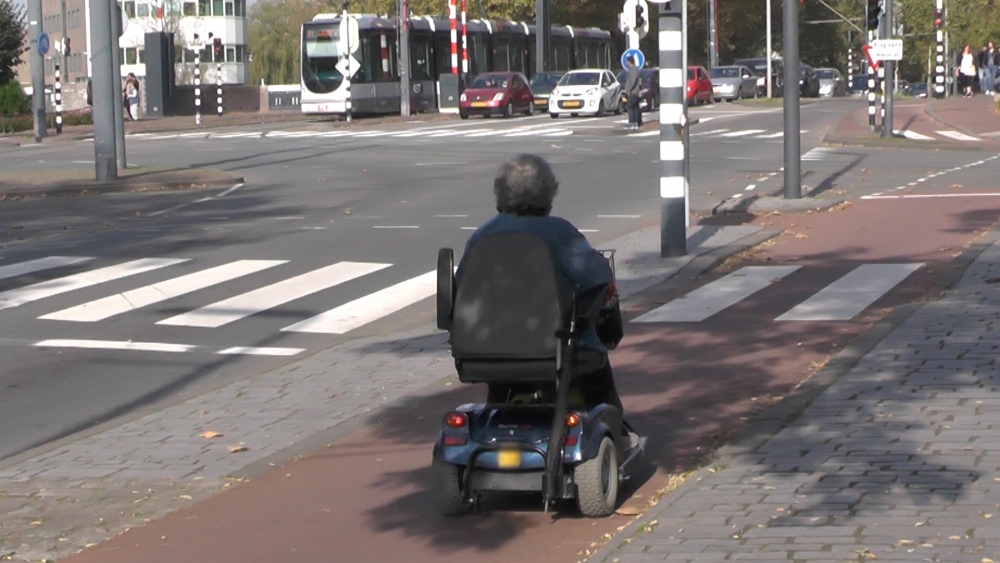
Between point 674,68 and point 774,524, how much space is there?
8817 mm

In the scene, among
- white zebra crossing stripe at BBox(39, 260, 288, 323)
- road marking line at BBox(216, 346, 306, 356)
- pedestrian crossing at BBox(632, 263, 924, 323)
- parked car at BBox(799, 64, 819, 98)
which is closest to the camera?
road marking line at BBox(216, 346, 306, 356)

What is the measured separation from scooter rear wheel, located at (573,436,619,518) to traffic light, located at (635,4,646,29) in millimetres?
16713

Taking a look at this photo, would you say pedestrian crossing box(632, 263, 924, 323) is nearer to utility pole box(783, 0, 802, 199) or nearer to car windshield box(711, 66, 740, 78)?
utility pole box(783, 0, 802, 199)

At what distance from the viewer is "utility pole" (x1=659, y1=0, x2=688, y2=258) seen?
542 inches

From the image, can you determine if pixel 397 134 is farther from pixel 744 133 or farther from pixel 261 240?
pixel 261 240

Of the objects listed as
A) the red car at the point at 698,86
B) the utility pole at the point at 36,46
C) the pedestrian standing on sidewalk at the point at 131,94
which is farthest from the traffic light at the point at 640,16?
the pedestrian standing on sidewalk at the point at 131,94

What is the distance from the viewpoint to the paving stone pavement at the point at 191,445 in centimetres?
Answer: 632

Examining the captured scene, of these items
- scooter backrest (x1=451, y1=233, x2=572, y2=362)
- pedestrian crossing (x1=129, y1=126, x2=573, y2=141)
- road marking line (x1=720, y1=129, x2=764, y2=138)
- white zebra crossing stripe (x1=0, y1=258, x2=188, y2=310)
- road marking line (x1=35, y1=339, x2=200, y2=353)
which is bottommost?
road marking line (x1=35, y1=339, x2=200, y2=353)

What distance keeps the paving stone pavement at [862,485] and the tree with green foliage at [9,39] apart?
183 feet

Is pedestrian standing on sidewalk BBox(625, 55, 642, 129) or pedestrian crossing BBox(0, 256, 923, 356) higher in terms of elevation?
pedestrian standing on sidewalk BBox(625, 55, 642, 129)

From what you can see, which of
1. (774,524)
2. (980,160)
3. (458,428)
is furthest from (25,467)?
(980,160)

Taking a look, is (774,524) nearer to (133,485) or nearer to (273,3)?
(133,485)

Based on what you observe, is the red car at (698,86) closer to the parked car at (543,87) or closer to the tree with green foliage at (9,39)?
the parked car at (543,87)

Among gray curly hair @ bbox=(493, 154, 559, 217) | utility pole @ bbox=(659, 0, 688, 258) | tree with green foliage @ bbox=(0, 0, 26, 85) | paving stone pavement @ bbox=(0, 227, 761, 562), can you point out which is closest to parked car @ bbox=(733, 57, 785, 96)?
tree with green foliage @ bbox=(0, 0, 26, 85)
